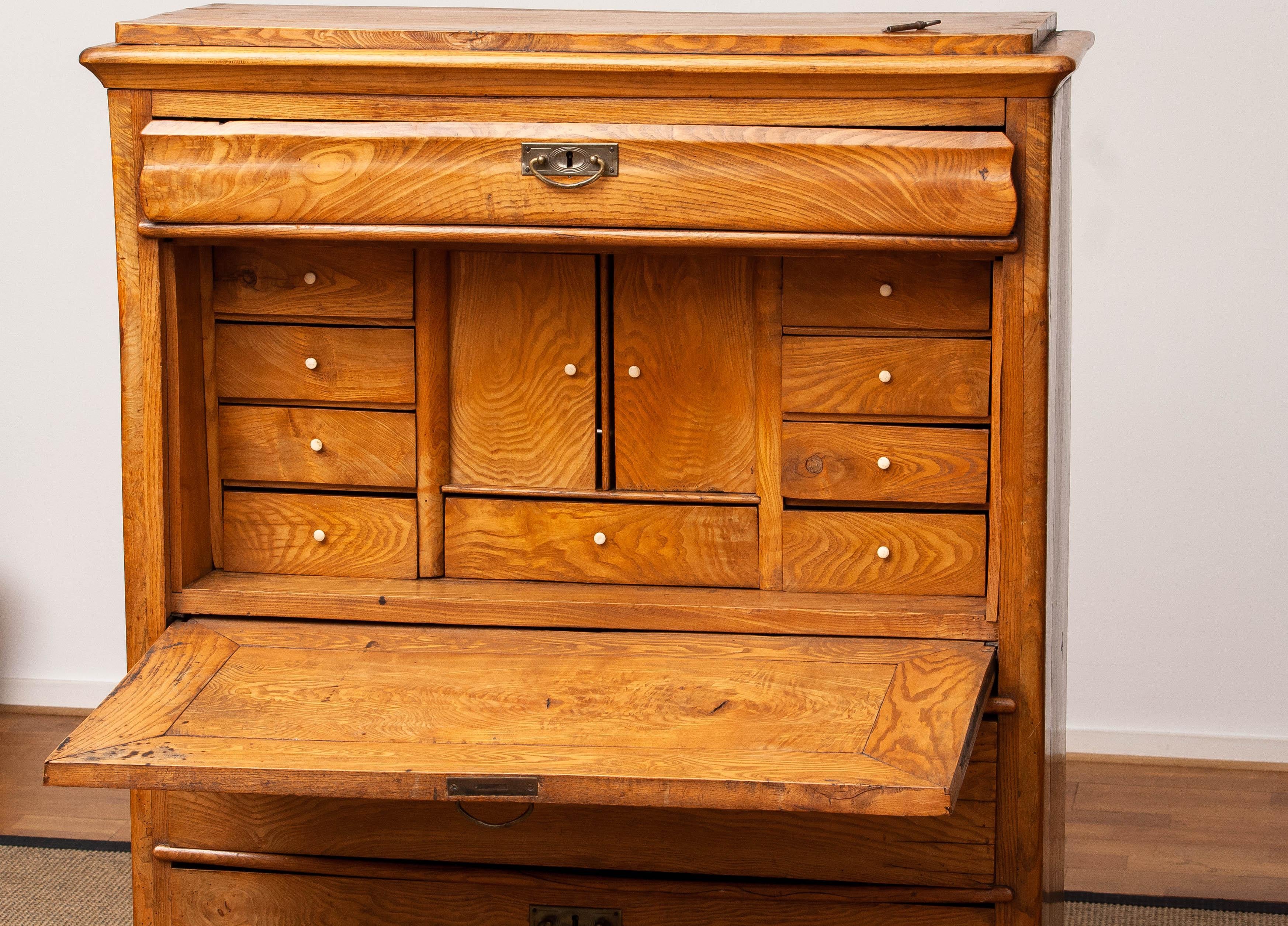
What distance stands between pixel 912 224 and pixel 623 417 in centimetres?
49

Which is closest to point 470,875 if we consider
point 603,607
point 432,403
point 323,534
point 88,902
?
point 603,607

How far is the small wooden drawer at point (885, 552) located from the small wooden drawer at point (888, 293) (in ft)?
0.80

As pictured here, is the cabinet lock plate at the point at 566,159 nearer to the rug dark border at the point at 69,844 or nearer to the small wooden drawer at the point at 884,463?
the small wooden drawer at the point at 884,463

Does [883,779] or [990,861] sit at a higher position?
[883,779]

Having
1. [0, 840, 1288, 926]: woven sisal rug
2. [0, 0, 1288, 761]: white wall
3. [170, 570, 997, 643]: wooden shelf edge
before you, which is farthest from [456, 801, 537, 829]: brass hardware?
[0, 0, 1288, 761]: white wall

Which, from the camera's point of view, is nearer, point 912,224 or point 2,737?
point 912,224

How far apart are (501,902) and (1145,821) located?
54.3 inches

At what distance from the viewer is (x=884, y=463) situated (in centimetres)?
195

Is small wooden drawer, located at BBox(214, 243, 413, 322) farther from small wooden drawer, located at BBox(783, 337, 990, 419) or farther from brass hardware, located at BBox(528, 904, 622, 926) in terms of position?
brass hardware, located at BBox(528, 904, 622, 926)

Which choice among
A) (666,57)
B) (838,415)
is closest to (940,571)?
(838,415)

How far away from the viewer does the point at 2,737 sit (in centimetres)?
322

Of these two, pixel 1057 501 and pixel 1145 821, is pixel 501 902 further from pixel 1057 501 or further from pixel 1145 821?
pixel 1145 821

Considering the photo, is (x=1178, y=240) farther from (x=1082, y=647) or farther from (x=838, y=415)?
(x=838, y=415)

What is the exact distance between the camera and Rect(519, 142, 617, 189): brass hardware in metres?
1.73
